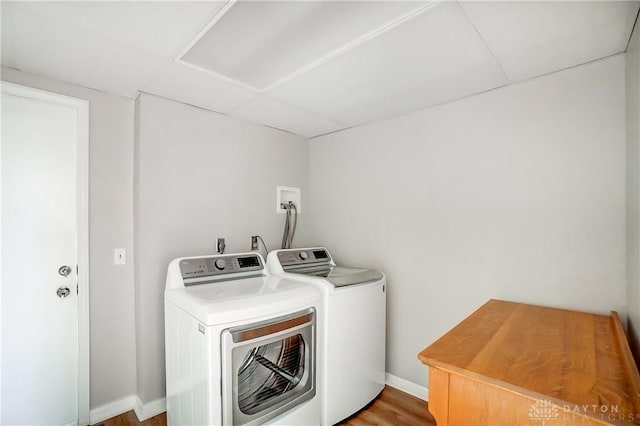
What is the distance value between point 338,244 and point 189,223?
4.36 feet

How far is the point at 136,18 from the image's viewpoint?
1276mm

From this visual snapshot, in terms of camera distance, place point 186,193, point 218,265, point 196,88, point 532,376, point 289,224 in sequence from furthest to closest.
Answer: point 289,224
point 186,193
point 218,265
point 196,88
point 532,376

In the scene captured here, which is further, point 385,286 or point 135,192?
point 385,286

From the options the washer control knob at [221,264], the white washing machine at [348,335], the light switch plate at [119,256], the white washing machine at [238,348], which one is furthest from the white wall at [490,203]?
the light switch plate at [119,256]

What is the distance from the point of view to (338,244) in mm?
2857

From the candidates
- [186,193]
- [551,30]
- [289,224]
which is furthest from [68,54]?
[551,30]

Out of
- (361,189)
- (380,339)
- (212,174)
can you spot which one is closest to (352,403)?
(380,339)

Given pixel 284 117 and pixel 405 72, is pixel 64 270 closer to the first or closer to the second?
pixel 284 117

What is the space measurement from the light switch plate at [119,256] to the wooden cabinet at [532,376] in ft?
6.65

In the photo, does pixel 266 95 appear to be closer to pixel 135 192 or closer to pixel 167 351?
pixel 135 192

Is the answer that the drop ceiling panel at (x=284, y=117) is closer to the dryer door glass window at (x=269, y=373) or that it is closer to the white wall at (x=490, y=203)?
the white wall at (x=490, y=203)

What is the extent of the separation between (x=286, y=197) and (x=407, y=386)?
75.5 inches

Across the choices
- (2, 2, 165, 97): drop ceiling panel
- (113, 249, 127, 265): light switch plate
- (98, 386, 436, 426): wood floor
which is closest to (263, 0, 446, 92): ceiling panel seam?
(2, 2, 165, 97): drop ceiling panel

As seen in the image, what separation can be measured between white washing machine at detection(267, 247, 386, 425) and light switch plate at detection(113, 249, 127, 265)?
1.02 metres
